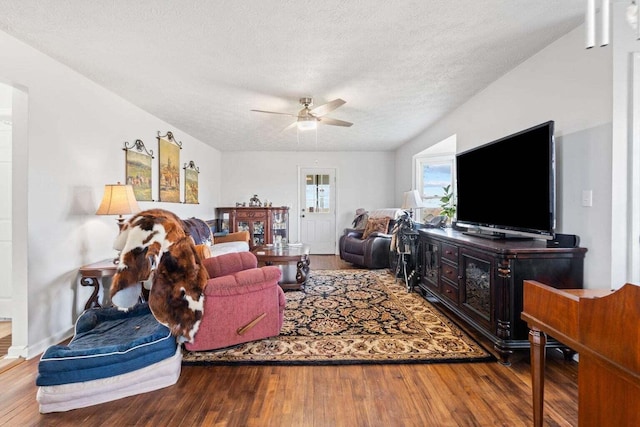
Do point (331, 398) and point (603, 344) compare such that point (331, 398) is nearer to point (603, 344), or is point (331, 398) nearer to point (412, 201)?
point (603, 344)

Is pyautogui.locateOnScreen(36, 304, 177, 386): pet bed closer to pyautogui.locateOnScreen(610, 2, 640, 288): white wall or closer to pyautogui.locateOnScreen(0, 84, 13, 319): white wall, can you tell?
pyautogui.locateOnScreen(0, 84, 13, 319): white wall

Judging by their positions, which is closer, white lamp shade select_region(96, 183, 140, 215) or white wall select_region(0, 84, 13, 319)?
white lamp shade select_region(96, 183, 140, 215)

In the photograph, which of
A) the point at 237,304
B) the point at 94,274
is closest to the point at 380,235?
the point at 237,304

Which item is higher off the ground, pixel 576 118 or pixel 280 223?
pixel 576 118

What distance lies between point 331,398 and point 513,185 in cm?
209

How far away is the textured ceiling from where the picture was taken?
189 cm

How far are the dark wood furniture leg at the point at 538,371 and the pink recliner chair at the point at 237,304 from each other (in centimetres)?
167

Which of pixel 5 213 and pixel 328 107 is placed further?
pixel 328 107

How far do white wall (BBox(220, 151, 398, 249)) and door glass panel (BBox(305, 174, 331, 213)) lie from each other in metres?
0.23

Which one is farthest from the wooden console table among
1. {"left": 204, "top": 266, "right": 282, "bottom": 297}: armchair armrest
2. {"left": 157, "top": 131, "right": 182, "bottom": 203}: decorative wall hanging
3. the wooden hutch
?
the wooden hutch

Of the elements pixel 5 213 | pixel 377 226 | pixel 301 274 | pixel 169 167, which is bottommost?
pixel 301 274

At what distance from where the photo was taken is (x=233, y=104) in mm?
3678

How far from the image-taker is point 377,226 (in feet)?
18.3

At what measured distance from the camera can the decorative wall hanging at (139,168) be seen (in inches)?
140
